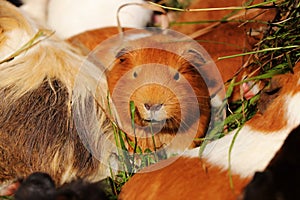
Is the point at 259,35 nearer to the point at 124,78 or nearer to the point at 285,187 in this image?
the point at 124,78

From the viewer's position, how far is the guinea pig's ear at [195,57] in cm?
196

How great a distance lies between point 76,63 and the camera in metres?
2.14

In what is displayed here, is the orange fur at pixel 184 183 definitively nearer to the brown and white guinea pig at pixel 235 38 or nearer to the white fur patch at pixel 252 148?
the white fur patch at pixel 252 148

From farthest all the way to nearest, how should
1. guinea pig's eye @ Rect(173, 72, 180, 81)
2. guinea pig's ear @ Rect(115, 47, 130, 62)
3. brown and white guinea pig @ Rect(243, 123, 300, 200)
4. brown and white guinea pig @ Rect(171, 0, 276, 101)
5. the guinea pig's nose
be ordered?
brown and white guinea pig @ Rect(171, 0, 276, 101) < guinea pig's ear @ Rect(115, 47, 130, 62) < guinea pig's eye @ Rect(173, 72, 180, 81) < the guinea pig's nose < brown and white guinea pig @ Rect(243, 123, 300, 200)

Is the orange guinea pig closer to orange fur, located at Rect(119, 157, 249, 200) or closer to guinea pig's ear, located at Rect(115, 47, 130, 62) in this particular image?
guinea pig's ear, located at Rect(115, 47, 130, 62)

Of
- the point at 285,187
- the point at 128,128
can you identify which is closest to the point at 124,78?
the point at 128,128

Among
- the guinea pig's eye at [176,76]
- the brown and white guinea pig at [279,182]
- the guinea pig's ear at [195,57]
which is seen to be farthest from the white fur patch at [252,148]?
the guinea pig's ear at [195,57]

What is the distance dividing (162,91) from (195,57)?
0.28m

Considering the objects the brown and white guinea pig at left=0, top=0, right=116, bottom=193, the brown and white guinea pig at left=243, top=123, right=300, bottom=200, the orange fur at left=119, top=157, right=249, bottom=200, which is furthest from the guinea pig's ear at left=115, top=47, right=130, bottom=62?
the brown and white guinea pig at left=243, top=123, right=300, bottom=200

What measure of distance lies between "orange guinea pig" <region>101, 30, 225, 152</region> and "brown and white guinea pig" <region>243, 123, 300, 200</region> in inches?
27.8

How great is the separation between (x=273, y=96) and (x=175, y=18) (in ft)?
4.55

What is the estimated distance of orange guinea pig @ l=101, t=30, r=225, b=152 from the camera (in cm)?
179

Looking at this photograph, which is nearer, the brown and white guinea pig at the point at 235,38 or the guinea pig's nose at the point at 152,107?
the guinea pig's nose at the point at 152,107

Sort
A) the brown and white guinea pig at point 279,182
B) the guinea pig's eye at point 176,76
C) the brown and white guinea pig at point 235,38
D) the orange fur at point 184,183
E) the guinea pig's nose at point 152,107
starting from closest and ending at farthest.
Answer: the brown and white guinea pig at point 279,182, the orange fur at point 184,183, the guinea pig's nose at point 152,107, the guinea pig's eye at point 176,76, the brown and white guinea pig at point 235,38
